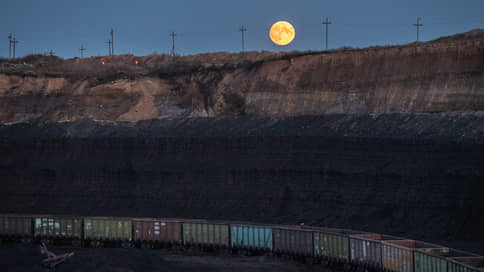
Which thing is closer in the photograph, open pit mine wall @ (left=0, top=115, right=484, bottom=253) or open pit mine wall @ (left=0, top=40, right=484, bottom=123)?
open pit mine wall @ (left=0, top=115, right=484, bottom=253)

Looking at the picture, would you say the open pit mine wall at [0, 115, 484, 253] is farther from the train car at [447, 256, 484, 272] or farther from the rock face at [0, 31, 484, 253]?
the train car at [447, 256, 484, 272]

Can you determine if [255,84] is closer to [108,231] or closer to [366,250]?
[108,231]

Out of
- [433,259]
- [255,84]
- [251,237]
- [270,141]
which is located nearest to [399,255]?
[433,259]

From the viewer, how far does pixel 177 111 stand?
194ft

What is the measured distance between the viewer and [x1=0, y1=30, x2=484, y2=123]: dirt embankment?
142 ft

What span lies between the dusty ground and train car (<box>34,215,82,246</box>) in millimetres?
3806

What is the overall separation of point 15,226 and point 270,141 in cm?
1785

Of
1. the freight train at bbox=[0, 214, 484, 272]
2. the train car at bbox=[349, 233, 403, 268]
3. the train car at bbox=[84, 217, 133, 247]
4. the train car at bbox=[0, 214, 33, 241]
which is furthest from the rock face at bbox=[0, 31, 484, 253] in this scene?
the train car at bbox=[0, 214, 33, 241]

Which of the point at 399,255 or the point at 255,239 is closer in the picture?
the point at 399,255

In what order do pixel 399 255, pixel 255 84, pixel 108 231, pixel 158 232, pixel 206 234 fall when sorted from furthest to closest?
pixel 255 84, pixel 108 231, pixel 158 232, pixel 206 234, pixel 399 255

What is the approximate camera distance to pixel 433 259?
75.7ft

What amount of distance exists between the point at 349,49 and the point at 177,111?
17392 millimetres

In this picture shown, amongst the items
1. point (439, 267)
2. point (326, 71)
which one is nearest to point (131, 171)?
point (326, 71)

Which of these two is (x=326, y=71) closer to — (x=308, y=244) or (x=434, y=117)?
(x=434, y=117)
